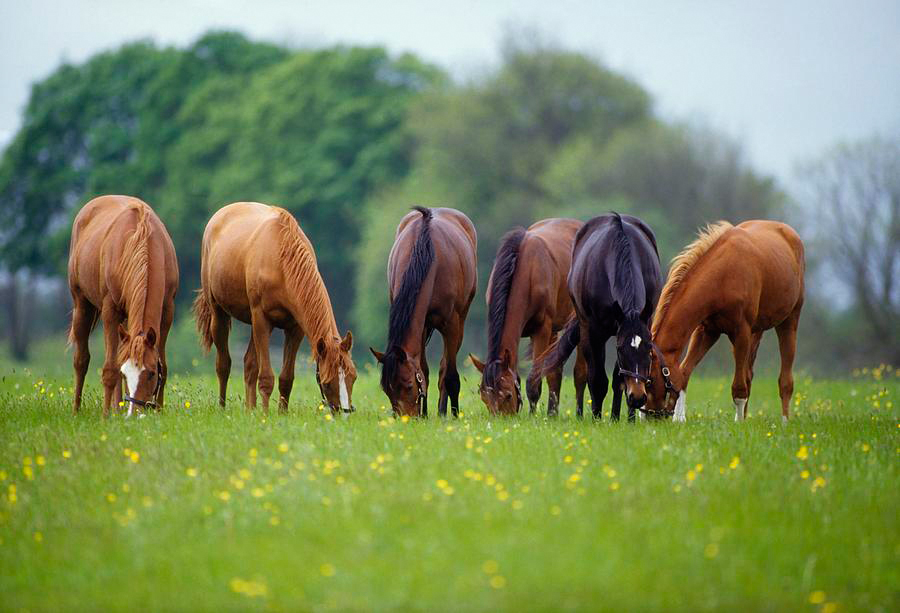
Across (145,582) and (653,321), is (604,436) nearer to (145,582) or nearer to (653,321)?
(653,321)

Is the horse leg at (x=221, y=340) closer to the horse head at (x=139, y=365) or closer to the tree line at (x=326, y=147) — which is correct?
the horse head at (x=139, y=365)

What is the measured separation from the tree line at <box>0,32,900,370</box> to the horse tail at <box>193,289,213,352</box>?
23.4 m

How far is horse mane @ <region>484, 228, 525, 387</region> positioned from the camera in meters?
11.3

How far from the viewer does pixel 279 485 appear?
24.3 ft

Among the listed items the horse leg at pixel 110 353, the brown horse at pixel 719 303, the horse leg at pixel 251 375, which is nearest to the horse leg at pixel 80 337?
the horse leg at pixel 110 353

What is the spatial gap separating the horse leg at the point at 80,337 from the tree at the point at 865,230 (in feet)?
76.1

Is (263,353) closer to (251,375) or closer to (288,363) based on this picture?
(288,363)

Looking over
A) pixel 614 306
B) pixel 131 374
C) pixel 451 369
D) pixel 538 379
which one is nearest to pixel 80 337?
pixel 131 374

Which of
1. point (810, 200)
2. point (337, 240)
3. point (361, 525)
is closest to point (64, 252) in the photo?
point (337, 240)

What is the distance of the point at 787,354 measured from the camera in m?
13.1

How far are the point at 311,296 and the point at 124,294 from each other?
1.95 m

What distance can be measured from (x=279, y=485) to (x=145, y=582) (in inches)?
65.5

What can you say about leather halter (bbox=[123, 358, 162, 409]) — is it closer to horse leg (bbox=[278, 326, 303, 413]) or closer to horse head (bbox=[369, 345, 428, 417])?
horse leg (bbox=[278, 326, 303, 413])

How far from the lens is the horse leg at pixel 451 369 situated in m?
11.8
